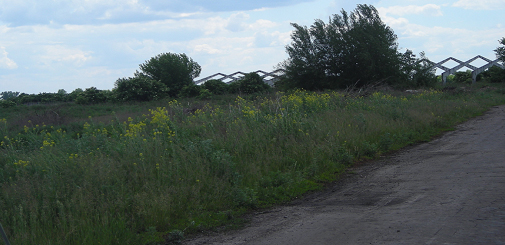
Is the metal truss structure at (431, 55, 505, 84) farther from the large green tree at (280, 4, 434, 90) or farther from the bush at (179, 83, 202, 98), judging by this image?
the bush at (179, 83, 202, 98)

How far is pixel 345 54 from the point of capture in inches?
1608

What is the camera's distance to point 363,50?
39.3m

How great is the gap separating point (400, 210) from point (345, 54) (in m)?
36.6

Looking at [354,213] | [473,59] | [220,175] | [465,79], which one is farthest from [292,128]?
[473,59]

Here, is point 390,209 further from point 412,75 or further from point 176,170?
point 412,75

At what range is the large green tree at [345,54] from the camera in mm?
39844

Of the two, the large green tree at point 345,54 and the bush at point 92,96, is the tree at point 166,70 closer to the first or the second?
the bush at point 92,96

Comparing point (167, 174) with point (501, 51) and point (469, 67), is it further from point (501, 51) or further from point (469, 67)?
point (469, 67)

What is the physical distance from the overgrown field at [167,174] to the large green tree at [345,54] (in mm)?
28290

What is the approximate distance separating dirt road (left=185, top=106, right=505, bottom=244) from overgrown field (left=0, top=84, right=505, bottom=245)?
0.73 m

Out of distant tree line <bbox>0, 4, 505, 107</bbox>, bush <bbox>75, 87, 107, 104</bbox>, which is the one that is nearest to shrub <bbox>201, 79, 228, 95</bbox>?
distant tree line <bbox>0, 4, 505, 107</bbox>

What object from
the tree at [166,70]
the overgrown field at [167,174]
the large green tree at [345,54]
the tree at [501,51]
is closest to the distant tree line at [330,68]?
the large green tree at [345,54]

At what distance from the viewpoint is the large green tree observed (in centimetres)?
3984

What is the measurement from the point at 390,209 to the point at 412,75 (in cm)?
4071
